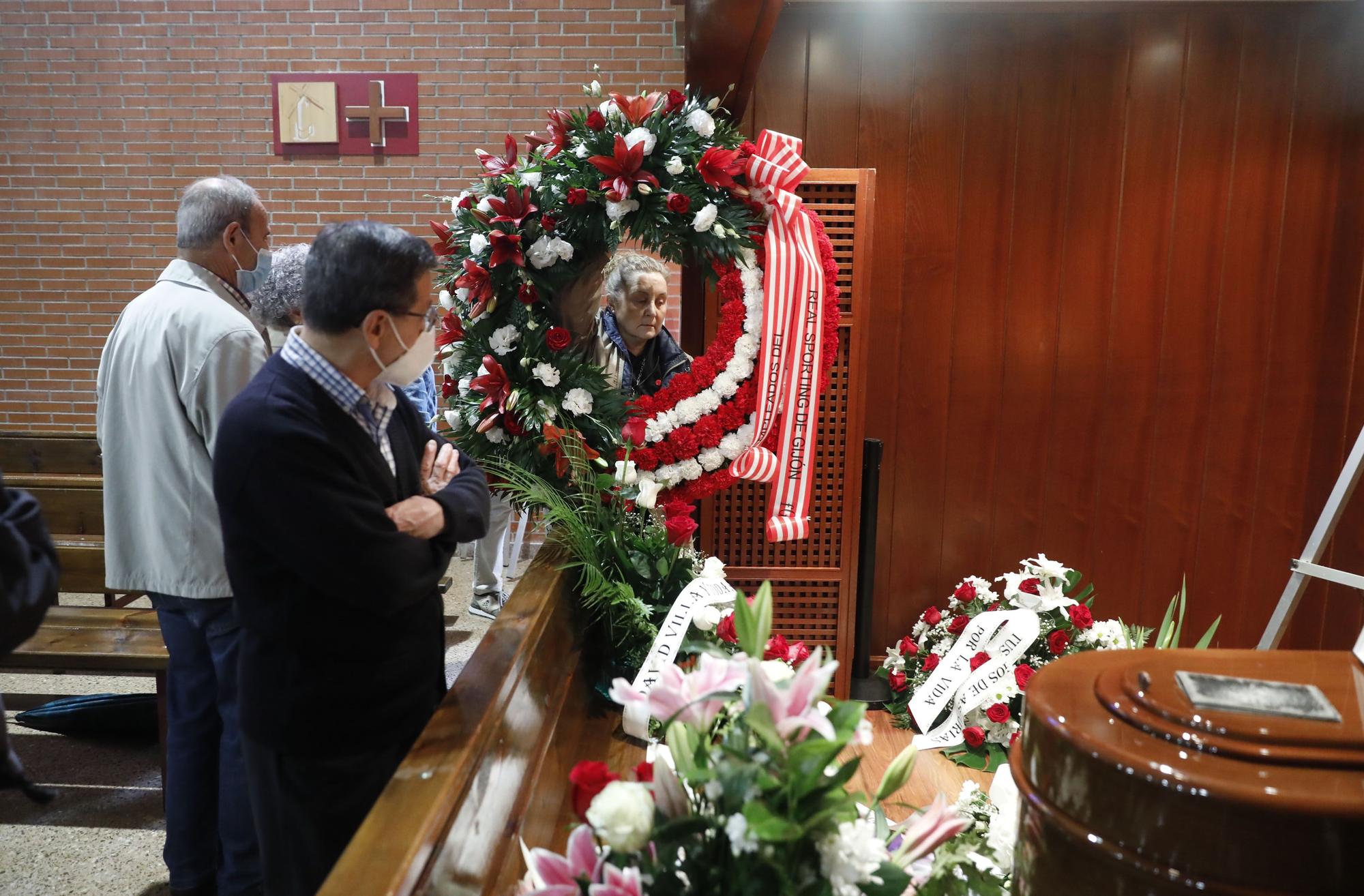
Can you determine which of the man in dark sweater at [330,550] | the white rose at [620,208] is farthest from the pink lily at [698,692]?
the white rose at [620,208]

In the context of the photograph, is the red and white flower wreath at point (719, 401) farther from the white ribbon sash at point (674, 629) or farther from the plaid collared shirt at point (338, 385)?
the plaid collared shirt at point (338, 385)

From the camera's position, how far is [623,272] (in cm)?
296

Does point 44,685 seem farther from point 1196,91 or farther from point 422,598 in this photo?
point 1196,91

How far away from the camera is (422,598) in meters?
1.55

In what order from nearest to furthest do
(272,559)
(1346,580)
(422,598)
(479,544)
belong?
(272,559), (422,598), (1346,580), (479,544)

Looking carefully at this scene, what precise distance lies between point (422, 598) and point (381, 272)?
525 mm

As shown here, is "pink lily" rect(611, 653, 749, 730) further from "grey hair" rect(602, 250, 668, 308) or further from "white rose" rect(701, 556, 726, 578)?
"grey hair" rect(602, 250, 668, 308)

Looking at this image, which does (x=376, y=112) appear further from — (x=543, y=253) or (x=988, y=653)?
(x=988, y=653)

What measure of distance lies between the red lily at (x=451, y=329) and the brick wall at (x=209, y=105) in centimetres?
282

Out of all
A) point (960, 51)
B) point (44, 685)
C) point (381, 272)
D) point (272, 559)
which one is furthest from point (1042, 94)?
point (44, 685)

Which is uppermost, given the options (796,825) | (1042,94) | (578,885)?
(1042,94)

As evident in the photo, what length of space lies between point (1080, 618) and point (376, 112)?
4.32 m

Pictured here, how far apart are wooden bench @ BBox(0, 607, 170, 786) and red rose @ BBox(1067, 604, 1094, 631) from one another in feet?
8.61

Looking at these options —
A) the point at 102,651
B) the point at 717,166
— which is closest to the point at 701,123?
the point at 717,166
